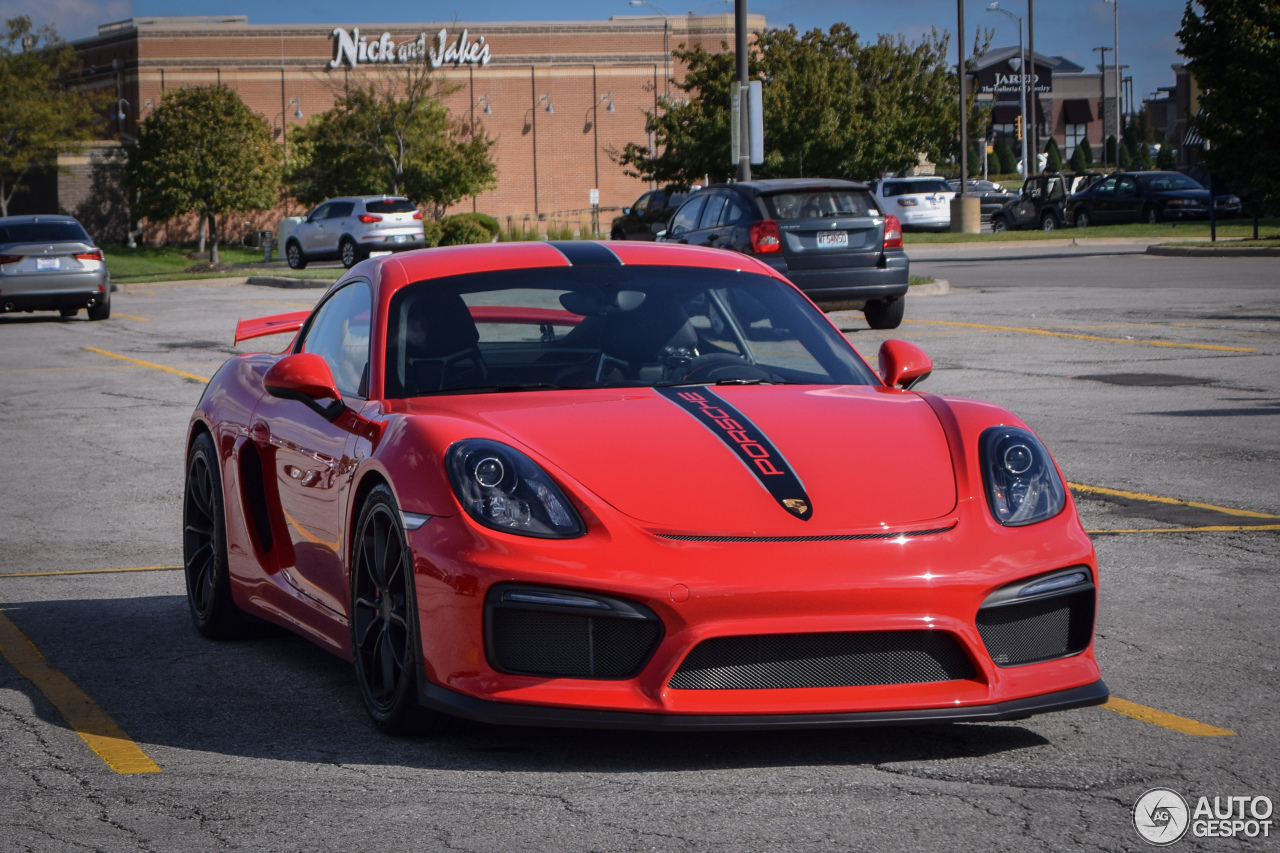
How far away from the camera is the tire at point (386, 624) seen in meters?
4.34

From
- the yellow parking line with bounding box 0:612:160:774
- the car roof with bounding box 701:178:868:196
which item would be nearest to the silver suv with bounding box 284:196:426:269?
the car roof with bounding box 701:178:868:196

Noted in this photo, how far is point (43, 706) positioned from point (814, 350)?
268 centimetres

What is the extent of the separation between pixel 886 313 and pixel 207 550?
548 inches

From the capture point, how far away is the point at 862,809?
12.4ft

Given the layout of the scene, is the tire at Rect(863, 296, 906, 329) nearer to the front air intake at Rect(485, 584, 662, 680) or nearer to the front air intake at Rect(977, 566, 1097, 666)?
the front air intake at Rect(977, 566, 1097, 666)

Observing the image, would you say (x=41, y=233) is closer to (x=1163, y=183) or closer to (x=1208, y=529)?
(x=1208, y=529)

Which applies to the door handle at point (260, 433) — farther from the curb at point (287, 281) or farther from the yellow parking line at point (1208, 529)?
the curb at point (287, 281)

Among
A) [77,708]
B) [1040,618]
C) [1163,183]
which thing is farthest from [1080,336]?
[1163,183]

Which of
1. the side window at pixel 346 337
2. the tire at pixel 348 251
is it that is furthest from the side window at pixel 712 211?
the tire at pixel 348 251

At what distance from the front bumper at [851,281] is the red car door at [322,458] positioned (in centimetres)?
1305

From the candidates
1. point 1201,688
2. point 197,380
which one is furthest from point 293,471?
point 197,380

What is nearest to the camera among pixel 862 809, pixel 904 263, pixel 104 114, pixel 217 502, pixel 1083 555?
pixel 862 809

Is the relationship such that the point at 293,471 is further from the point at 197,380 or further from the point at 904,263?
the point at 904,263

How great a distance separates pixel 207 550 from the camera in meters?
6.17
